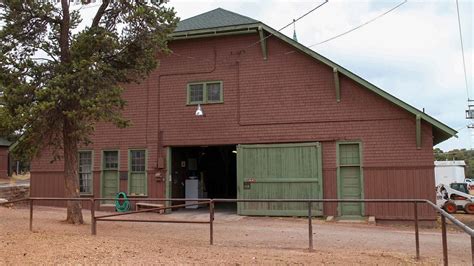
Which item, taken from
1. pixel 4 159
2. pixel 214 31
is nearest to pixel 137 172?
pixel 214 31

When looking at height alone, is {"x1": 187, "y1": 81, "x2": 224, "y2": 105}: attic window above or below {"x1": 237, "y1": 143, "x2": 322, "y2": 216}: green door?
above

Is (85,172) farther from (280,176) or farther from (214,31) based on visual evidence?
(280,176)

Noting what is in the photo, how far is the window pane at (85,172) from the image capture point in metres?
17.0

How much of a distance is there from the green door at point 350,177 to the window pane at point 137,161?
7.04m

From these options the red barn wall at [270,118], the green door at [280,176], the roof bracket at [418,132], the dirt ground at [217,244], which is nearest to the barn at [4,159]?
the red barn wall at [270,118]

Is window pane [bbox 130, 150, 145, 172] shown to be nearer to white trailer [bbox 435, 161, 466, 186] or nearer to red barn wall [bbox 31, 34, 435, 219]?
red barn wall [bbox 31, 34, 435, 219]

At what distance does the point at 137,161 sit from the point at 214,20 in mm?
5922

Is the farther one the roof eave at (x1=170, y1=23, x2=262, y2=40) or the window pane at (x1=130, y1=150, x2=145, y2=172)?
the window pane at (x1=130, y1=150, x2=145, y2=172)

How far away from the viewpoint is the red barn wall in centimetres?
1384

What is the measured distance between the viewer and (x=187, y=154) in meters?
18.4

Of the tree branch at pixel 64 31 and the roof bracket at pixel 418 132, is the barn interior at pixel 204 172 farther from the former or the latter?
the roof bracket at pixel 418 132

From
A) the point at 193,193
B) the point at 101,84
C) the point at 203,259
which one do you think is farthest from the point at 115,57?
the point at 193,193

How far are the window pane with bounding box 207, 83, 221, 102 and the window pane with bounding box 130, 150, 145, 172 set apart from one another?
3.21 m

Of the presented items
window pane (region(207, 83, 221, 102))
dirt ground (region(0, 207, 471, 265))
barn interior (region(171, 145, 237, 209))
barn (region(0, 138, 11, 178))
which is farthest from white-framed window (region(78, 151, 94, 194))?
barn (region(0, 138, 11, 178))
